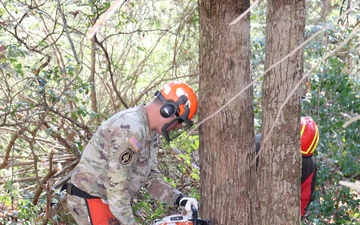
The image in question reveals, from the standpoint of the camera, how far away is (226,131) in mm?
3480

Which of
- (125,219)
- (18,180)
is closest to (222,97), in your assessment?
(125,219)

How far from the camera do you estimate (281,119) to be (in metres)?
3.42

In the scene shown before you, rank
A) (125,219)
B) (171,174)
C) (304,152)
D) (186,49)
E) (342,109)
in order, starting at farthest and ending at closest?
(186,49), (171,174), (342,109), (304,152), (125,219)

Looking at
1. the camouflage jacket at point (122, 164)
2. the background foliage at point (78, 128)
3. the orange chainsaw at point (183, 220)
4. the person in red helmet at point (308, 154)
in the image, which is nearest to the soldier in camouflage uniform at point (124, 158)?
the camouflage jacket at point (122, 164)

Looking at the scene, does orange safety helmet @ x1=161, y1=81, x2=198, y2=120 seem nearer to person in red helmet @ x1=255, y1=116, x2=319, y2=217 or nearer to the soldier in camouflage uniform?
the soldier in camouflage uniform

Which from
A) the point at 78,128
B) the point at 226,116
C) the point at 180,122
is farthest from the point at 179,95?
the point at 78,128

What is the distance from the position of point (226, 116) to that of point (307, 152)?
1.24 meters

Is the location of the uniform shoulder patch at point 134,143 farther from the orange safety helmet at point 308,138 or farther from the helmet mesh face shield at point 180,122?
the orange safety helmet at point 308,138

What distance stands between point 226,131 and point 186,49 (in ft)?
13.4

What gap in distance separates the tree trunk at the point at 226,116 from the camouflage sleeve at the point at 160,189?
0.31 metres

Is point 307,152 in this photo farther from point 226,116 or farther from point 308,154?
point 226,116

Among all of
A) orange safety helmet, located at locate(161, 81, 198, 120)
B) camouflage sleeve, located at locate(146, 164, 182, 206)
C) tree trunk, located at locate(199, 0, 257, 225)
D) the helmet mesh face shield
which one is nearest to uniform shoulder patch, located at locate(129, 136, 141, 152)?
the helmet mesh face shield

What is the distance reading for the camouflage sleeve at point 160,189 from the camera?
3.86 metres

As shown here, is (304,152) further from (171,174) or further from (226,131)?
(171,174)
